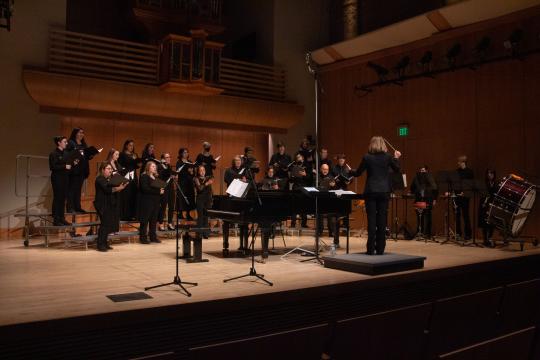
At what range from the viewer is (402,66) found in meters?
10.3

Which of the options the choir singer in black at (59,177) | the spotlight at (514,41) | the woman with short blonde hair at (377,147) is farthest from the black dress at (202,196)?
the spotlight at (514,41)

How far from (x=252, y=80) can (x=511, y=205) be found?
257 inches

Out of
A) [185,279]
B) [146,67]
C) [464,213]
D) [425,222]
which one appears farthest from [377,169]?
[146,67]

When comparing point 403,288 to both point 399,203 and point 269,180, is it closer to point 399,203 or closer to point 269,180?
point 269,180

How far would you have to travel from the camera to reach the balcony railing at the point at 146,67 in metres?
9.38

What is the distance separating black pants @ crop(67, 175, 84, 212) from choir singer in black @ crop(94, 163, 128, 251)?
4.29 feet

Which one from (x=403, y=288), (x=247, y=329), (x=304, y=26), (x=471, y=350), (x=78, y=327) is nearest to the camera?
(x=471, y=350)

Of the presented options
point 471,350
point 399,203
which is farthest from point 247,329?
point 399,203

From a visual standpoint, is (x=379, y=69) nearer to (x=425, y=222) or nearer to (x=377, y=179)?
(x=425, y=222)

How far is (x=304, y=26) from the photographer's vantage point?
12320 mm

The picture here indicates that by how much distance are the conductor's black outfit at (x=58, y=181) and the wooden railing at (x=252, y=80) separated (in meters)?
4.55

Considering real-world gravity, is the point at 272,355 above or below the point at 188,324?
above

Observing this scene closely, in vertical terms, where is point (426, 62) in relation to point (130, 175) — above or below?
above

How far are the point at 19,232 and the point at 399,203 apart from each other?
739 centimetres
